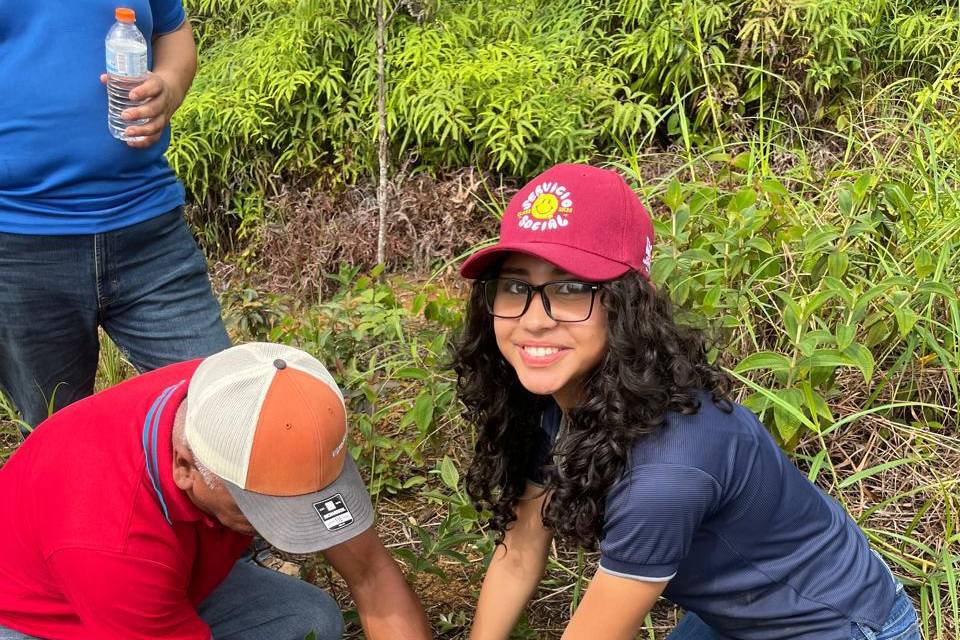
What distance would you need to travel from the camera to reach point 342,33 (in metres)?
4.19

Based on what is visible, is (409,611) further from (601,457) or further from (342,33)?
(342,33)

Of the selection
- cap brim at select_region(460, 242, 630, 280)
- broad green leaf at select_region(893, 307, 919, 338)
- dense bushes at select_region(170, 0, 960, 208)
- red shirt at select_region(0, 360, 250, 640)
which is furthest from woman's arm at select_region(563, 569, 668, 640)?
dense bushes at select_region(170, 0, 960, 208)

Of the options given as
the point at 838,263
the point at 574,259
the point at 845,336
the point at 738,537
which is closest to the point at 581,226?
the point at 574,259

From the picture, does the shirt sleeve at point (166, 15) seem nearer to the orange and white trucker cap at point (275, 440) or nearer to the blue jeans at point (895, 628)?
the orange and white trucker cap at point (275, 440)

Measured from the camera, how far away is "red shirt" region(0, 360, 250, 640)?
→ 1497 millimetres

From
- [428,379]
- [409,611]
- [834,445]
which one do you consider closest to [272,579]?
[409,611]

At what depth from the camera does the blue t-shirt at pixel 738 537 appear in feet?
4.70

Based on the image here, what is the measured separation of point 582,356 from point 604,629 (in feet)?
1.41

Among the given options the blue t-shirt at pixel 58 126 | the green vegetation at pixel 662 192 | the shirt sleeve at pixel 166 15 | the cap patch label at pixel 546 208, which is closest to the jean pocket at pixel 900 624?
the green vegetation at pixel 662 192

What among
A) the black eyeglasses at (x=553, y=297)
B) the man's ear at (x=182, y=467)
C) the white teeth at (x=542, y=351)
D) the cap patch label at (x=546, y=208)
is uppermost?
the cap patch label at (x=546, y=208)

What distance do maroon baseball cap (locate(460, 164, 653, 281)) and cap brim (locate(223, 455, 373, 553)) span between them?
0.46 meters

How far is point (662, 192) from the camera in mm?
3262

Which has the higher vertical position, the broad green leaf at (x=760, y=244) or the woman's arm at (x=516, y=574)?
the broad green leaf at (x=760, y=244)

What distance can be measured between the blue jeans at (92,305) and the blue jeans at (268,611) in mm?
526
